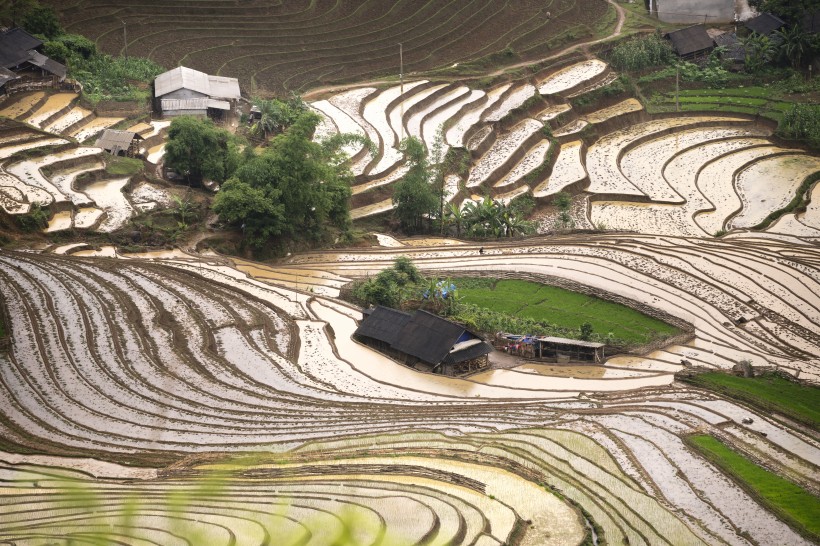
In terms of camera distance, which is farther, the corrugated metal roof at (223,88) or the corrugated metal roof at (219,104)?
the corrugated metal roof at (223,88)

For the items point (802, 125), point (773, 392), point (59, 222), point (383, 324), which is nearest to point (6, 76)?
point (59, 222)

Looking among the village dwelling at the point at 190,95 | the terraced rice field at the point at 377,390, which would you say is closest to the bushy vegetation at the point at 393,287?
the terraced rice field at the point at 377,390

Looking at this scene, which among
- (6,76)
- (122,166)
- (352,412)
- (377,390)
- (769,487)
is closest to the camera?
(769,487)

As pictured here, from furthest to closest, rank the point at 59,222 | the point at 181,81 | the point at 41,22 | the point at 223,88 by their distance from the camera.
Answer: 1. the point at 41,22
2. the point at 223,88
3. the point at 181,81
4. the point at 59,222

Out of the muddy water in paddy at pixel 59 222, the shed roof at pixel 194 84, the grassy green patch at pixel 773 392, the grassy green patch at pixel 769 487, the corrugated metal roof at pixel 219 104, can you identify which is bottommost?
the grassy green patch at pixel 769 487

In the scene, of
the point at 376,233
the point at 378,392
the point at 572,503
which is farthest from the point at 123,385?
the point at 376,233

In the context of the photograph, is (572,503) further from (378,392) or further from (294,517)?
(378,392)

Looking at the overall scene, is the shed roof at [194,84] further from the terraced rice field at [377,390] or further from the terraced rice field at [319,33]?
the terraced rice field at [377,390]

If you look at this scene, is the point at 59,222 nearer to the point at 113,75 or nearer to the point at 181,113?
the point at 181,113
